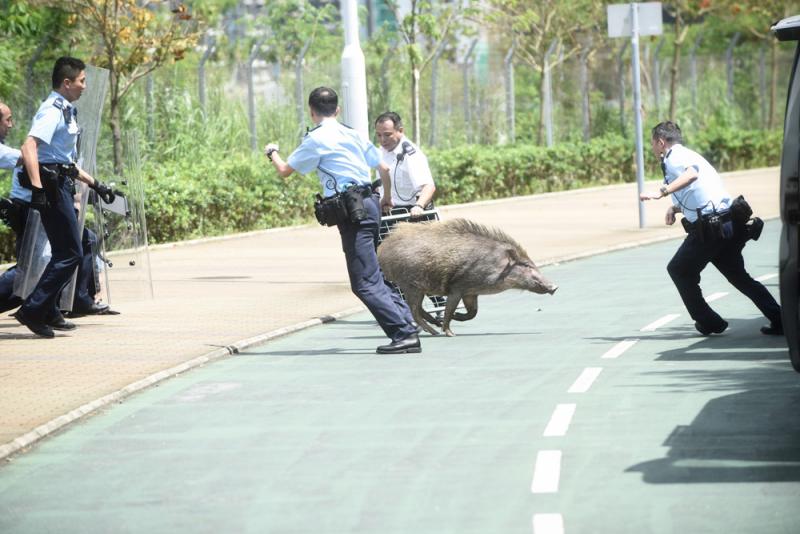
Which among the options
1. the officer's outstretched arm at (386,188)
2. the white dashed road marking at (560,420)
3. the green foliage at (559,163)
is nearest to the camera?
the white dashed road marking at (560,420)

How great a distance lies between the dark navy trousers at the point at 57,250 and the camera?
1325 cm

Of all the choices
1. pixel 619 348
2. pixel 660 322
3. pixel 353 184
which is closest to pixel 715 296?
pixel 660 322

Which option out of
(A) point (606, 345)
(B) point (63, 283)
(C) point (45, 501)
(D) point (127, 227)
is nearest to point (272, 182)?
(D) point (127, 227)

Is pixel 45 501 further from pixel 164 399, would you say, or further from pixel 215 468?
pixel 164 399

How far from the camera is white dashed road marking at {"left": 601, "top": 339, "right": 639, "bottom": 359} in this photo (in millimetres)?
11797

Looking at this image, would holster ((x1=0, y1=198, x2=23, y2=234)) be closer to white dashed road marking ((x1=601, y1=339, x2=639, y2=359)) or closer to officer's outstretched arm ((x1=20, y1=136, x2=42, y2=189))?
officer's outstretched arm ((x1=20, y1=136, x2=42, y2=189))

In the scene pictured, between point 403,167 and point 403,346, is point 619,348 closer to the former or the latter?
point 403,346

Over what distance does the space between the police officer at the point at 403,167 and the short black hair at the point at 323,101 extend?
1544mm

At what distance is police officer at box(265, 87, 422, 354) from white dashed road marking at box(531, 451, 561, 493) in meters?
→ 4.05

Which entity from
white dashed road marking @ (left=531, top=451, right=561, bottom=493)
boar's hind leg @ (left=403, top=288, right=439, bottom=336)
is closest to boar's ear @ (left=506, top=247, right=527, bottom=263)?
boar's hind leg @ (left=403, top=288, right=439, bottom=336)

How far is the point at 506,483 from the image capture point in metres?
7.71

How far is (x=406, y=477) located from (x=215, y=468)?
3.34 feet

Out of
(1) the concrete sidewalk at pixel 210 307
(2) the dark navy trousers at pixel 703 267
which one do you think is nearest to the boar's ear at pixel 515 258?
(2) the dark navy trousers at pixel 703 267

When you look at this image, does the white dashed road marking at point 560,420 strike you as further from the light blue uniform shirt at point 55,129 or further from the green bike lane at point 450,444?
the light blue uniform shirt at point 55,129
